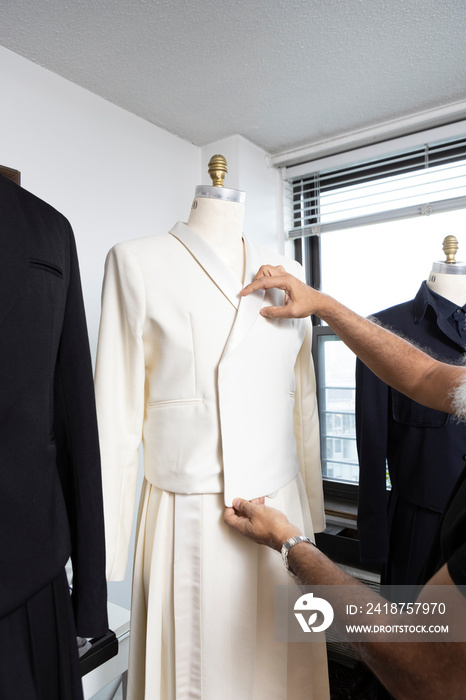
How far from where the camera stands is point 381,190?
260cm

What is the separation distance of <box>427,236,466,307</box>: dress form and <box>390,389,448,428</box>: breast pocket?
360 mm

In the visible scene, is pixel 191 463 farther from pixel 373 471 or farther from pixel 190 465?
pixel 373 471

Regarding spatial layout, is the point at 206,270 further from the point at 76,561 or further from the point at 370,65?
the point at 370,65

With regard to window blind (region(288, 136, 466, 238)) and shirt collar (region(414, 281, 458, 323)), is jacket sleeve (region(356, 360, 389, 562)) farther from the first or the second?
window blind (region(288, 136, 466, 238))

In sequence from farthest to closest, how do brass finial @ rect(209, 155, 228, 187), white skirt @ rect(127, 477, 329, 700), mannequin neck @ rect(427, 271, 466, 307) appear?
1. mannequin neck @ rect(427, 271, 466, 307)
2. brass finial @ rect(209, 155, 228, 187)
3. white skirt @ rect(127, 477, 329, 700)

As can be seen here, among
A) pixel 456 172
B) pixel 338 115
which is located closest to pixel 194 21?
pixel 338 115

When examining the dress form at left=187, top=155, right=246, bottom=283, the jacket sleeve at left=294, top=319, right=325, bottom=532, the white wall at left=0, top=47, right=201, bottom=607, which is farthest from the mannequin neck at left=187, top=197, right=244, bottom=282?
the white wall at left=0, top=47, right=201, bottom=607

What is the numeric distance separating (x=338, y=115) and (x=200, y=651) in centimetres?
217

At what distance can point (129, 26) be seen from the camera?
1.62 meters

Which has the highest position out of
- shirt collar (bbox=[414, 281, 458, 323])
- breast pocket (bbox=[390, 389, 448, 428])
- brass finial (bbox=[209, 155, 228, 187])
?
brass finial (bbox=[209, 155, 228, 187])

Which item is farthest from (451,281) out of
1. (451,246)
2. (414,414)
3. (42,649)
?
(42,649)

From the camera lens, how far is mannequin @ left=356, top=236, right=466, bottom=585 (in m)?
1.38

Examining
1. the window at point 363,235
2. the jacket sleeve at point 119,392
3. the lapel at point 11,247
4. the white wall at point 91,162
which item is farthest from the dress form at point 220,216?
the window at point 363,235

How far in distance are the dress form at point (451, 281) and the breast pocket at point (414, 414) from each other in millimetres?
360
